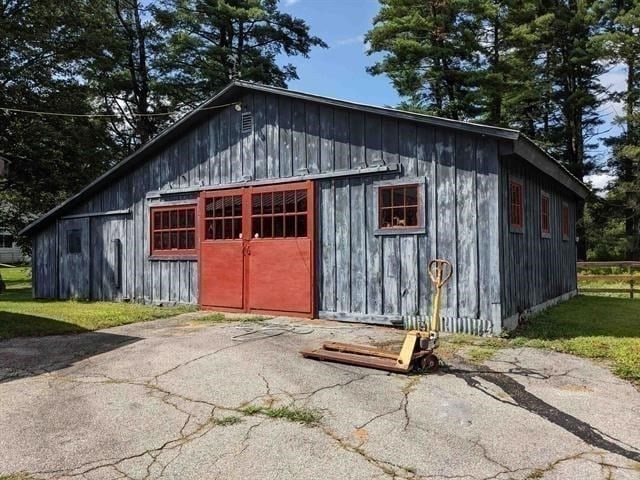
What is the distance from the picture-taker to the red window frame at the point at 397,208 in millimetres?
7715

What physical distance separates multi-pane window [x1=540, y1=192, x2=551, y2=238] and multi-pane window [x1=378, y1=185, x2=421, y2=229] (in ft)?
12.0

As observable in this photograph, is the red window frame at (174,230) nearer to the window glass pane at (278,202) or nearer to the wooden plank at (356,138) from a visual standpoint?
the window glass pane at (278,202)

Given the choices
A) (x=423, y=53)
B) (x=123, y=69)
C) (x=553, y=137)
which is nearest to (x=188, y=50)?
(x=123, y=69)

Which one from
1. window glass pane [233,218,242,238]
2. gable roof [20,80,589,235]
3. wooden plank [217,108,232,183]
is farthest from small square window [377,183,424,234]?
wooden plank [217,108,232,183]

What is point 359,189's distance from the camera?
8250 mm

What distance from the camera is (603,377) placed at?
5.21m

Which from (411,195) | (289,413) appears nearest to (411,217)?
(411,195)

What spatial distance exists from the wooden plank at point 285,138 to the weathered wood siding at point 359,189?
20mm

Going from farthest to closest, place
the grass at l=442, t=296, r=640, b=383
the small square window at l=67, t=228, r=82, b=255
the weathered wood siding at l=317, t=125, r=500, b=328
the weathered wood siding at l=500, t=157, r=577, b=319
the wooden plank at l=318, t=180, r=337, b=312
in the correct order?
the small square window at l=67, t=228, r=82, b=255, the wooden plank at l=318, t=180, r=337, b=312, the weathered wood siding at l=500, t=157, r=577, b=319, the weathered wood siding at l=317, t=125, r=500, b=328, the grass at l=442, t=296, r=640, b=383

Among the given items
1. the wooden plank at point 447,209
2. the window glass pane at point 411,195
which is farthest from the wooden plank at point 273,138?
the wooden plank at point 447,209

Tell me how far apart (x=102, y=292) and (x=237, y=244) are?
4373 millimetres

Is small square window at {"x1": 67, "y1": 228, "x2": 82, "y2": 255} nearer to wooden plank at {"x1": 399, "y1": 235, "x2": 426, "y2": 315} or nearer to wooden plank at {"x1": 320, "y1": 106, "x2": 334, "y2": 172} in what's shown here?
wooden plank at {"x1": 320, "y1": 106, "x2": 334, "y2": 172}

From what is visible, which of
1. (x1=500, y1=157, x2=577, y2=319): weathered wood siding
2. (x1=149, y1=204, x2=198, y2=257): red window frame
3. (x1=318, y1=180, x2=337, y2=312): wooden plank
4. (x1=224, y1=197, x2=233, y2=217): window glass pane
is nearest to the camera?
(x1=500, y1=157, x2=577, y2=319): weathered wood siding

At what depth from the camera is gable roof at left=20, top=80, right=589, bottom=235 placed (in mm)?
7094
